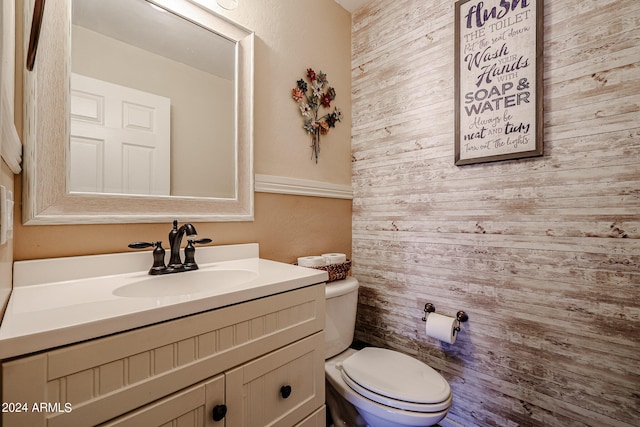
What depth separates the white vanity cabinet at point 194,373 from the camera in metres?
0.50

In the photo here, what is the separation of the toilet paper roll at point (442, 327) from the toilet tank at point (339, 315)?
0.38 m

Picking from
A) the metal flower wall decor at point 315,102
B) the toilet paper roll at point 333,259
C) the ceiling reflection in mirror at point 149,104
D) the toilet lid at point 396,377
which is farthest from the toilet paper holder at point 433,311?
the ceiling reflection in mirror at point 149,104

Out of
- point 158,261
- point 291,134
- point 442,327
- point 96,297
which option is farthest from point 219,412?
point 291,134

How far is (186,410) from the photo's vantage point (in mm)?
653

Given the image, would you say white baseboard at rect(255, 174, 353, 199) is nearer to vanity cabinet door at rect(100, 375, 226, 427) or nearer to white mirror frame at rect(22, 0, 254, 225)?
white mirror frame at rect(22, 0, 254, 225)

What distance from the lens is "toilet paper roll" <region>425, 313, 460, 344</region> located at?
131 centimetres

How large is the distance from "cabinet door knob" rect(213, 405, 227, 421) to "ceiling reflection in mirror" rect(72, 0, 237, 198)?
77 centimetres

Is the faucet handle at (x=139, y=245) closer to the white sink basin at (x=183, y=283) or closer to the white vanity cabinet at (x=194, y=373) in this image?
the white sink basin at (x=183, y=283)

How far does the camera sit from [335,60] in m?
1.77

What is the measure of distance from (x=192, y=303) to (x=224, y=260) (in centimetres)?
58

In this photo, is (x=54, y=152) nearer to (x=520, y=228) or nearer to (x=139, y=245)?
(x=139, y=245)

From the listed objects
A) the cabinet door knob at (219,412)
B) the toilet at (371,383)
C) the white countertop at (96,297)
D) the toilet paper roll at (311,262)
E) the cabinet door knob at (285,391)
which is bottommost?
the toilet at (371,383)

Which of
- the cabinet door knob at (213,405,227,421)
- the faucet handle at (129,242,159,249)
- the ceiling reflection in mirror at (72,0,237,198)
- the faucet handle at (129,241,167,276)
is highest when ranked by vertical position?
the ceiling reflection in mirror at (72,0,237,198)

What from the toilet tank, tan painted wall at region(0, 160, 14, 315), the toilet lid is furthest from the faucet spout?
the toilet lid
